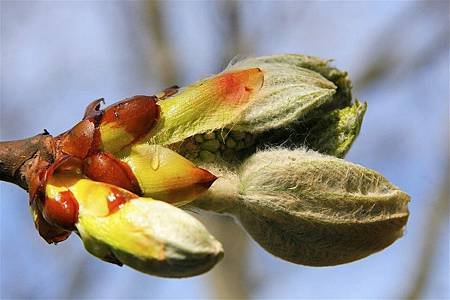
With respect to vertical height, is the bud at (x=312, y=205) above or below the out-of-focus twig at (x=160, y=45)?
above

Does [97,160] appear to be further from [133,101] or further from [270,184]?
[270,184]

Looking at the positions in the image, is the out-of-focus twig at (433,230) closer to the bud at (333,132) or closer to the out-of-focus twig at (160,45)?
the out-of-focus twig at (160,45)

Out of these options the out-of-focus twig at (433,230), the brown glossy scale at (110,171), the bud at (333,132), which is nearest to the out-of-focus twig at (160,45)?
the out-of-focus twig at (433,230)

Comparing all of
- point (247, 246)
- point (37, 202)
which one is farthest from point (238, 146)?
point (247, 246)

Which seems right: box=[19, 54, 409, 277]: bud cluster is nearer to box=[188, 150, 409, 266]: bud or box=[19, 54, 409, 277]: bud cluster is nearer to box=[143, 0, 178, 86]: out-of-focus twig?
box=[188, 150, 409, 266]: bud

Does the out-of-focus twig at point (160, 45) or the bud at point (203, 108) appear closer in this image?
the bud at point (203, 108)

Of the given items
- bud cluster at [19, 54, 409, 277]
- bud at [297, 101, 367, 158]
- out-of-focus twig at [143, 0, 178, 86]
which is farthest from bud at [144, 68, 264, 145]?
out-of-focus twig at [143, 0, 178, 86]

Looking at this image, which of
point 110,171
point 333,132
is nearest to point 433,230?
point 333,132
